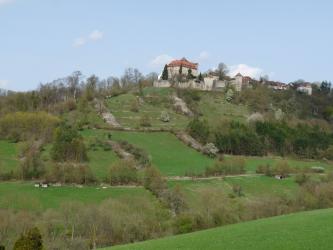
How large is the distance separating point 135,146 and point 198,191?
97.3 feet

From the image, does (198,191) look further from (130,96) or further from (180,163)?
(130,96)

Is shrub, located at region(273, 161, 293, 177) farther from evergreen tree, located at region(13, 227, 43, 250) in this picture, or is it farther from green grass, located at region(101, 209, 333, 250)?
evergreen tree, located at region(13, 227, 43, 250)

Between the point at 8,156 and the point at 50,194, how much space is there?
23875 mm

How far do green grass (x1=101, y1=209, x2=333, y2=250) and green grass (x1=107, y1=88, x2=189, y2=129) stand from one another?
81.8 m

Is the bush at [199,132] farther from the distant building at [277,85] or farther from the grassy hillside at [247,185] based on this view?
the distant building at [277,85]

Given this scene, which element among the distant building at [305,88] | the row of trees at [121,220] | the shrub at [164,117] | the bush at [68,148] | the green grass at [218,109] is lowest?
the row of trees at [121,220]

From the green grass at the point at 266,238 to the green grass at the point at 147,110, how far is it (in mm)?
81794

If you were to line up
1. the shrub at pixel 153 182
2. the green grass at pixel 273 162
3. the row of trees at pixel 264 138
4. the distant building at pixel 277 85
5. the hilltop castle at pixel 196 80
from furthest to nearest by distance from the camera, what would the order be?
the distant building at pixel 277 85 < the hilltop castle at pixel 196 80 < the row of trees at pixel 264 138 < the green grass at pixel 273 162 < the shrub at pixel 153 182

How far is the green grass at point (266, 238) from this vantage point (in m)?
27.2

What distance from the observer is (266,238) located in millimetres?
29844

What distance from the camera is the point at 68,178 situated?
75.7 metres

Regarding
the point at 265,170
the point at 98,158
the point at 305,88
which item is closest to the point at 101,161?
the point at 98,158

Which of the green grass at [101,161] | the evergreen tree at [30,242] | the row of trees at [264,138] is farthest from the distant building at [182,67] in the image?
the evergreen tree at [30,242]

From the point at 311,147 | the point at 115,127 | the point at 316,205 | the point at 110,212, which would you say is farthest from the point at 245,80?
the point at 110,212
